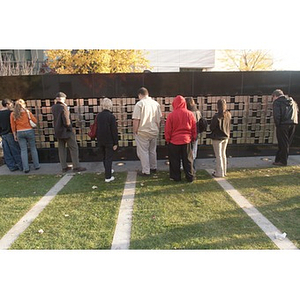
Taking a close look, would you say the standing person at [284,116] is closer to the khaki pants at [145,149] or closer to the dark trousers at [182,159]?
the dark trousers at [182,159]

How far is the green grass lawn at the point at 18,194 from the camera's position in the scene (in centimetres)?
393

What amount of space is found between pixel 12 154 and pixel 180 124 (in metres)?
4.44

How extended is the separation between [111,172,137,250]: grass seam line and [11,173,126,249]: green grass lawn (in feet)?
0.25

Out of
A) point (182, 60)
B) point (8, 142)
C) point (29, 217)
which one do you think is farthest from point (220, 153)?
point (182, 60)

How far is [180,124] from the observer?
4.96 metres

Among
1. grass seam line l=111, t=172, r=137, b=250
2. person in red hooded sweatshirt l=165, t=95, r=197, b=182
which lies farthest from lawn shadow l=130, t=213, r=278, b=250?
person in red hooded sweatshirt l=165, t=95, r=197, b=182

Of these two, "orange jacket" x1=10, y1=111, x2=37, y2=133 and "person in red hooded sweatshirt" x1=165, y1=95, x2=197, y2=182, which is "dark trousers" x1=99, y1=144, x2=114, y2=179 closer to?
"person in red hooded sweatshirt" x1=165, y1=95, x2=197, y2=182

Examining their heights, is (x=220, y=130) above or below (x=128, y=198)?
above

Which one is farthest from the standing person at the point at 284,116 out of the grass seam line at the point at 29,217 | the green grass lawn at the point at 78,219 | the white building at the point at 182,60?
the white building at the point at 182,60

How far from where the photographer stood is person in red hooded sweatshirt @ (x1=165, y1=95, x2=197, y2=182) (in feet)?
16.2

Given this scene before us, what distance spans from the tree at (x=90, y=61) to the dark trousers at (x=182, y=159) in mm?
8549

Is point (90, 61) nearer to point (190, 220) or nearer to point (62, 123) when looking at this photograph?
point (62, 123)

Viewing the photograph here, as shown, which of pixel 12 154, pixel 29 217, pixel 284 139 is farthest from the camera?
pixel 12 154

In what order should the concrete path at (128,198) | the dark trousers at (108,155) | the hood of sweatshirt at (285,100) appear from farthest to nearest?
1. the hood of sweatshirt at (285,100)
2. the dark trousers at (108,155)
3. the concrete path at (128,198)
